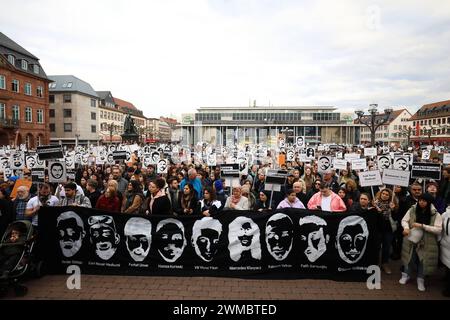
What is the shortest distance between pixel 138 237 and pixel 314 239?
343 centimetres

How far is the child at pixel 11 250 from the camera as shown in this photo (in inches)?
204

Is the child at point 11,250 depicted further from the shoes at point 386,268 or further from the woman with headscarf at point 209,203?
the shoes at point 386,268

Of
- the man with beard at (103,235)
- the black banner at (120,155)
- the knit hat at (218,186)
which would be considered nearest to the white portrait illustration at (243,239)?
the man with beard at (103,235)

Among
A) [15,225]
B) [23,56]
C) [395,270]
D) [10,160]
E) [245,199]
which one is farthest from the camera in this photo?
[23,56]

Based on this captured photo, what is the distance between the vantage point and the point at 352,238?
582 cm

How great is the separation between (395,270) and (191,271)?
425cm

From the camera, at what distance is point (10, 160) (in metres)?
13.4

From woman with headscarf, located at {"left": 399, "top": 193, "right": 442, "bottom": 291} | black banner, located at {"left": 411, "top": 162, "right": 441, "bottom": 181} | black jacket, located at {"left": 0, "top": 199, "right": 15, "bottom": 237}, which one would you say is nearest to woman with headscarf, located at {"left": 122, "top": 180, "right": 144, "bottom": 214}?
black jacket, located at {"left": 0, "top": 199, "right": 15, "bottom": 237}

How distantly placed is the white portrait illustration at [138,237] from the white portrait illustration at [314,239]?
3003 mm

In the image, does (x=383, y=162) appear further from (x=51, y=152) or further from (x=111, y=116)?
(x=111, y=116)

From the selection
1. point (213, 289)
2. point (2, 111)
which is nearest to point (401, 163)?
point (213, 289)
